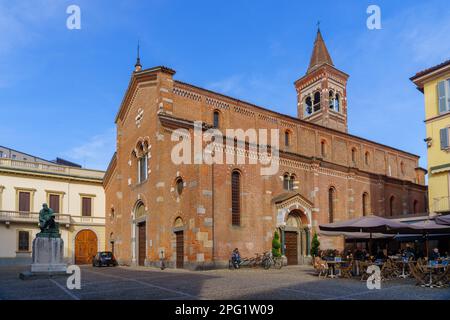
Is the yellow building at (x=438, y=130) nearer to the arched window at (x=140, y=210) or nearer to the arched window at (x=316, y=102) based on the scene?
the arched window at (x=316, y=102)

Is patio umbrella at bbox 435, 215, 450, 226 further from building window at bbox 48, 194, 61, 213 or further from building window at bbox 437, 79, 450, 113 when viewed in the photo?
building window at bbox 48, 194, 61, 213

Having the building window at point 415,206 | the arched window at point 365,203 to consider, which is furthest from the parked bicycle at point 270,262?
the building window at point 415,206

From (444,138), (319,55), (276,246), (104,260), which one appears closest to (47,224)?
(104,260)

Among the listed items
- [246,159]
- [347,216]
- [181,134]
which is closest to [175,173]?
[181,134]

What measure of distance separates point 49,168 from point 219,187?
2205 cm

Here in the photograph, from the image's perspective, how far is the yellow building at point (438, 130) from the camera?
23797 millimetres

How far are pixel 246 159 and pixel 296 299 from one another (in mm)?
14472

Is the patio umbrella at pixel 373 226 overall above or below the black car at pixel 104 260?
above

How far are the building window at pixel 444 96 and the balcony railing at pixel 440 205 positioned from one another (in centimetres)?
520

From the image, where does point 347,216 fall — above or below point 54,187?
below

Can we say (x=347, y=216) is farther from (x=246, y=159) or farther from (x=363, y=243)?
(x=246, y=159)

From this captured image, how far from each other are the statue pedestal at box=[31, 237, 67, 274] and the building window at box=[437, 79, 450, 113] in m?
22.3

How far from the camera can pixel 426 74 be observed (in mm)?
24734
